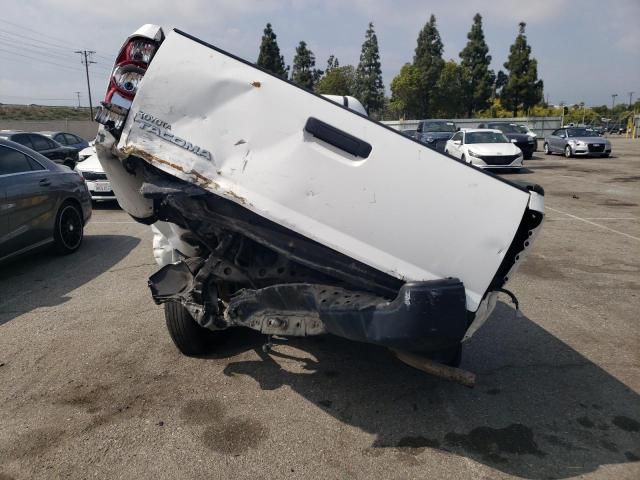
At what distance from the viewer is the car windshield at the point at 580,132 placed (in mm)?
26667

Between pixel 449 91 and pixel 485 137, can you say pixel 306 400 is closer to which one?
pixel 485 137

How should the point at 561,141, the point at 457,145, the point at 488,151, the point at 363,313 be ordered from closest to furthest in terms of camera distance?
1. the point at 363,313
2. the point at 488,151
3. the point at 457,145
4. the point at 561,141

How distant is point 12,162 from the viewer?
6.43 meters

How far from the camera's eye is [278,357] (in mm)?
4117

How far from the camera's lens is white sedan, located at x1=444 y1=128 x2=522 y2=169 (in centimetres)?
1772

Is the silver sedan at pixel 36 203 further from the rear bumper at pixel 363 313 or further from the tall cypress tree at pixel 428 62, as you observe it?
the tall cypress tree at pixel 428 62

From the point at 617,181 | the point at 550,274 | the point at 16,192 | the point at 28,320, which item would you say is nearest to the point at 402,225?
the point at 28,320

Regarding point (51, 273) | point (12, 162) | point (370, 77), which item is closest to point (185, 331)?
point (51, 273)

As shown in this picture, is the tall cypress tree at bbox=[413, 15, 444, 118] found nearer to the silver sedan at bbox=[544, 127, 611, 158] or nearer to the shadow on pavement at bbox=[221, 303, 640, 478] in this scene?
the silver sedan at bbox=[544, 127, 611, 158]

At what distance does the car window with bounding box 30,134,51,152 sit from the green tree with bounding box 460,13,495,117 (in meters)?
51.6

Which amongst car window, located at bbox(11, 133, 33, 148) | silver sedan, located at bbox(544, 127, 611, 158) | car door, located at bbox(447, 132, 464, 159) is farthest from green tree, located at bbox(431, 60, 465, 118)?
car window, located at bbox(11, 133, 33, 148)

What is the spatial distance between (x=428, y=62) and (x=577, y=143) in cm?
3782

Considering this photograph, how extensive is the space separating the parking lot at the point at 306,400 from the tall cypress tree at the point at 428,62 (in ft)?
189

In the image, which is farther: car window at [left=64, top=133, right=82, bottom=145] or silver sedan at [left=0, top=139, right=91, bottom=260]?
car window at [left=64, top=133, right=82, bottom=145]
